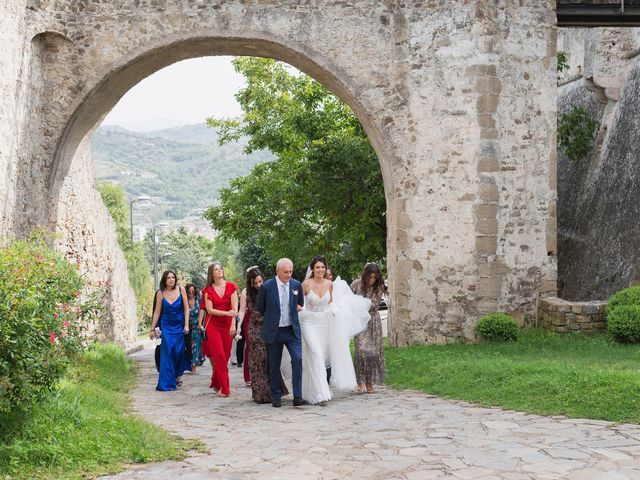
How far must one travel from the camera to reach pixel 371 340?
9.33 meters

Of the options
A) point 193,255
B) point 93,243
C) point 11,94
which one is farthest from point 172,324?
point 193,255

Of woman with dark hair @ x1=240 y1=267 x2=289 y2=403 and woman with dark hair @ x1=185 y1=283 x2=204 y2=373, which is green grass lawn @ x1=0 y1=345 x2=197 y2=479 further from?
woman with dark hair @ x1=185 y1=283 x2=204 y2=373

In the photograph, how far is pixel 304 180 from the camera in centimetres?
1856

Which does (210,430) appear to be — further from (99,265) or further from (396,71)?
(99,265)

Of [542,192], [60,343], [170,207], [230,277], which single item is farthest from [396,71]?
[170,207]

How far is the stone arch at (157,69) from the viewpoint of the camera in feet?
39.7

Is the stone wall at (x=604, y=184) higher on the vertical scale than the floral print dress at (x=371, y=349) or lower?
higher

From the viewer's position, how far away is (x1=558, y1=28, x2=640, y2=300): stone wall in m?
14.6

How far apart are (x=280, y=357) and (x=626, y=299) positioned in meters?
4.97

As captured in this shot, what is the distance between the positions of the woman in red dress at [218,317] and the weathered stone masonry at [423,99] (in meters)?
3.38

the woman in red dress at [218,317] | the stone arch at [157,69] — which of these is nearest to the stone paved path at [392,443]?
the woman in red dress at [218,317]

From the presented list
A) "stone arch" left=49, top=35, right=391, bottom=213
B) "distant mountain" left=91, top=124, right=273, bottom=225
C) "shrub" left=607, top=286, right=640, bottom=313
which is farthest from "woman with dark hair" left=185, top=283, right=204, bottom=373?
"distant mountain" left=91, top=124, right=273, bottom=225

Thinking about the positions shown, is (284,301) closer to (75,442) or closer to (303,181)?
(75,442)

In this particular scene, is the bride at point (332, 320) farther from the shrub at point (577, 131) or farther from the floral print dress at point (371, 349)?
the shrub at point (577, 131)
